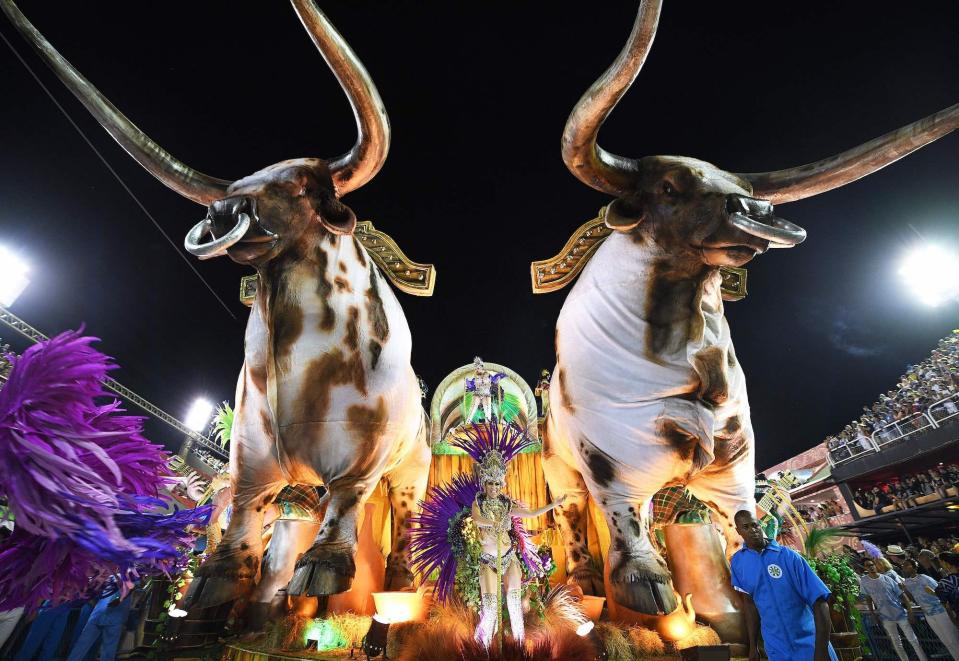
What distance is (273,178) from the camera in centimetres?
257

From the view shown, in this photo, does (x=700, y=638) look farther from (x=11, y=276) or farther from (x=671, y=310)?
(x=11, y=276)

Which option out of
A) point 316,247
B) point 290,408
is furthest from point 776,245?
point 290,408

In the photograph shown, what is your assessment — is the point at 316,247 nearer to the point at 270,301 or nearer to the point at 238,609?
the point at 270,301

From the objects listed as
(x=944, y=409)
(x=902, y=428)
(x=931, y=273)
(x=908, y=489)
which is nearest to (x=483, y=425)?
(x=931, y=273)

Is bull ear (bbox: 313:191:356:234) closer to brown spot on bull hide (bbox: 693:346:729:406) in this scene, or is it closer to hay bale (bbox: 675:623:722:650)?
brown spot on bull hide (bbox: 693:346:729:406)

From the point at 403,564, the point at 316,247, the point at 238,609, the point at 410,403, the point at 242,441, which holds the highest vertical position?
the point at 316,247

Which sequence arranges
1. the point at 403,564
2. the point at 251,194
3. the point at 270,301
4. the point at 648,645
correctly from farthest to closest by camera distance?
the point at 403,564 → the point at 270,301 → the point at 251,194 → the point at 648,645

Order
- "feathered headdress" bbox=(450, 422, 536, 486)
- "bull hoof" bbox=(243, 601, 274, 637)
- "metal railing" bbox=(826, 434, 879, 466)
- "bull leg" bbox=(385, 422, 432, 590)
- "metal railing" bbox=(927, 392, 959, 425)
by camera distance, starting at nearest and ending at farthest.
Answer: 1. "bull hoof" bbox=(243, 601, 274, 637)
2. "feathered headdress" bbox=(450, 422, 536, 486)
3. "bull leg" bbox=(385, 422, 432, 590)
4. "metal railing" bbox=(927, 392, 959, 425)
5. "metal railing" bbox=(826, 434, 879, 466)

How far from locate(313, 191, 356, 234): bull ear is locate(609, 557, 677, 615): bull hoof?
93.9 inches

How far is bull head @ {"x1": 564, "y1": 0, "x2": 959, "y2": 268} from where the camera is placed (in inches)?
89.1

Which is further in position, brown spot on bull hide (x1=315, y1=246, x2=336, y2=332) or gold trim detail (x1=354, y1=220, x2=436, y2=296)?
gold trim detail (x1=354, y1=220, x2=436, y2=296)

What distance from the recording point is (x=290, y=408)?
2.61 metres

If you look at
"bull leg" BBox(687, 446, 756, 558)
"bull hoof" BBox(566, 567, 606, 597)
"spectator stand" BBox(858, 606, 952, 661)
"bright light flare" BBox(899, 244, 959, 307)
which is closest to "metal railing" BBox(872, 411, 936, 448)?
"bright light flare" BBox(899, 244, 959, 307)

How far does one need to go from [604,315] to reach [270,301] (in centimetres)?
194
